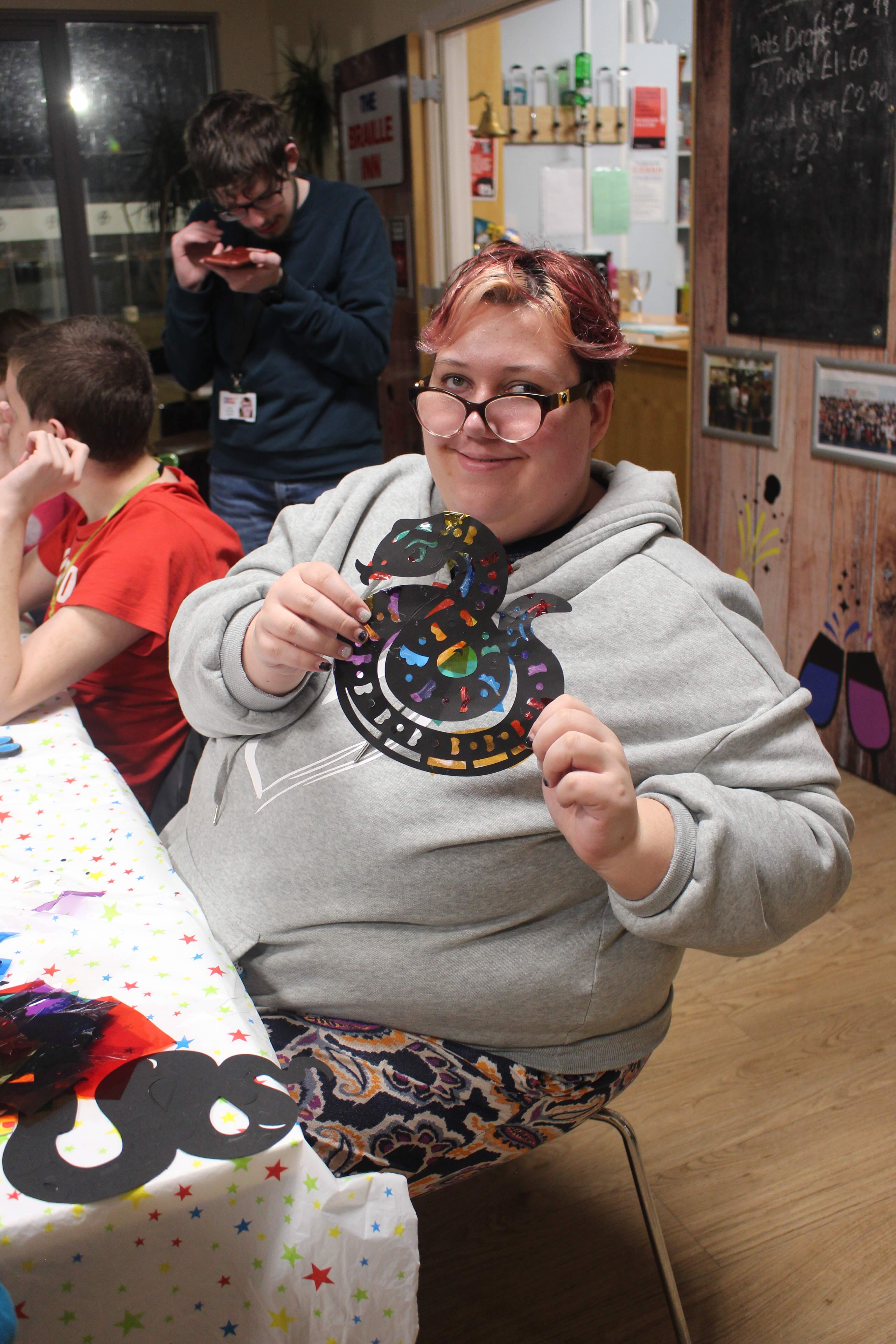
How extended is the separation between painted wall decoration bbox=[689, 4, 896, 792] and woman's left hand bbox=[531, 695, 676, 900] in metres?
2.05

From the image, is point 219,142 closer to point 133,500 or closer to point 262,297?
point 262,297

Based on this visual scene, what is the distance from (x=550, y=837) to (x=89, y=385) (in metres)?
1.13

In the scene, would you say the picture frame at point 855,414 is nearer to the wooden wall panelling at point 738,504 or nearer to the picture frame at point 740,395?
the picture frame at point 740,395

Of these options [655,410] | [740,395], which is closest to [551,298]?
[740,395]

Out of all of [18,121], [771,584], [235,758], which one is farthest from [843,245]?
[18,121]

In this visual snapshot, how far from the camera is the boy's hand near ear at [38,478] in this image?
1.53m

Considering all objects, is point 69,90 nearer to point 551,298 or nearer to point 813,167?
point 813,167

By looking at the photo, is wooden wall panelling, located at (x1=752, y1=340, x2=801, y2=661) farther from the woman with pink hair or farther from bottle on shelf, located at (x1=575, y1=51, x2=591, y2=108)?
bottle on shelf, located at (x1=575, y1=51, x2=591, y2=108)

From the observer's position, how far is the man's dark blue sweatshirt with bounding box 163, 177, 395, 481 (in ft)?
8.57

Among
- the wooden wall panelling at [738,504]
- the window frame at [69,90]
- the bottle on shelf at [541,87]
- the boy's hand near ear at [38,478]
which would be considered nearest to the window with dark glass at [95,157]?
the window frame at [69,90]

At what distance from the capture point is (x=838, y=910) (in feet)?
7.51

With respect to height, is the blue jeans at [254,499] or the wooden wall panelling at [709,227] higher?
the wooden wall panelling at [709,227]

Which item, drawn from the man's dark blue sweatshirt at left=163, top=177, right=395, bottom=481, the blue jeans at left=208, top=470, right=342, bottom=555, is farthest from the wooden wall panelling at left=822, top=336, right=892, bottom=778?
the blue jeans at left=208, top=470, right=342, bottom=555

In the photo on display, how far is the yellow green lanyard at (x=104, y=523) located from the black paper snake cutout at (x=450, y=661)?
0.78m
